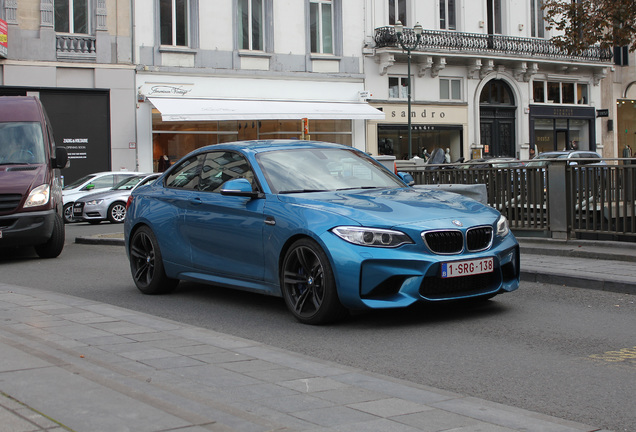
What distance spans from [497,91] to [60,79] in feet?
67.5

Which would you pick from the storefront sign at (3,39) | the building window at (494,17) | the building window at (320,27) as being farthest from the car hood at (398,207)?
the building window at (494,17)

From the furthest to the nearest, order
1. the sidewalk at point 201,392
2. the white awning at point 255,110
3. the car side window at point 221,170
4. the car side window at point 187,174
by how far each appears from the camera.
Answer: the white awning at point 255,110
the car side window at point 187,174
the car side window at point 221,170
the sidewalk at point 201,392

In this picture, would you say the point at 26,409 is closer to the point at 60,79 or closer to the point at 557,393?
the point at 557,393

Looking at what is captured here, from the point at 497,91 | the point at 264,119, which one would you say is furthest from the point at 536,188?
the point at 497,91

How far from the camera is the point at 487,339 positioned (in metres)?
6.59

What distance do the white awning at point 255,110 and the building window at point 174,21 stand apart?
239 cm

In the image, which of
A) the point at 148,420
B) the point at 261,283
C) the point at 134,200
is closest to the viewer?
the point at 148,420

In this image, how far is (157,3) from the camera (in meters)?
32.7

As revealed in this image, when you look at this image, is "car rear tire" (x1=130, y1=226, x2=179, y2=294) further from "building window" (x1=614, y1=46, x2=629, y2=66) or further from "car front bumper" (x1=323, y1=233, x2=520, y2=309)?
"building window" (x1=614, y1=46, x2=629, y2=66)

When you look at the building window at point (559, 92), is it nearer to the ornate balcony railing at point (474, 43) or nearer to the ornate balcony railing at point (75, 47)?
the ornate balcony railing at point (474, 43)

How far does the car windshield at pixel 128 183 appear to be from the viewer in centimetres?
2494

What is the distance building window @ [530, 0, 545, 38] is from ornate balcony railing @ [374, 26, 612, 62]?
88cm

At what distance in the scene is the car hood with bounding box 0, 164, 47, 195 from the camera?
42.0 ft

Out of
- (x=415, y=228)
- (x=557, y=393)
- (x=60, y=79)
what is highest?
(x=60, y=79)
